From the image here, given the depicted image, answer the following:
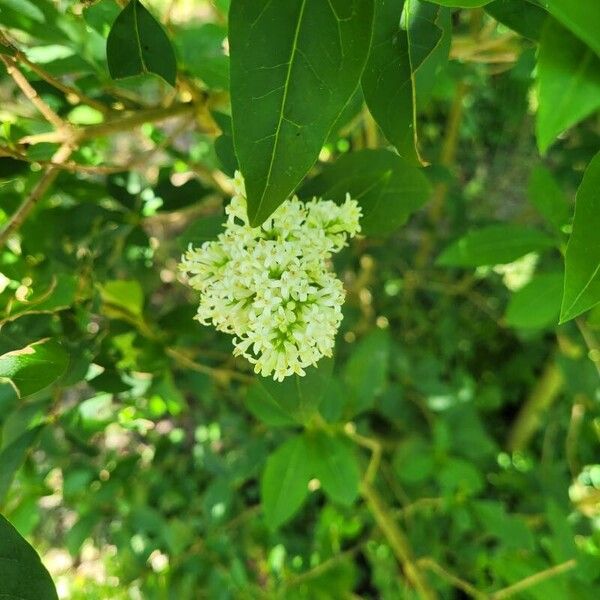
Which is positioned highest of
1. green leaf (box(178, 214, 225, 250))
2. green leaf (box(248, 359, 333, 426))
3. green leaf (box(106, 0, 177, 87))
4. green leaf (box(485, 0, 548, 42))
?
green leaf (box(485, 0, 548, 42))

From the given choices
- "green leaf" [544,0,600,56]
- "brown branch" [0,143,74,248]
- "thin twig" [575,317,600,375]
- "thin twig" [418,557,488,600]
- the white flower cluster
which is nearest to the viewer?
"green leaf" [544,0,600,56]

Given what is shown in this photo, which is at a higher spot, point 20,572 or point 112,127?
point 112,127

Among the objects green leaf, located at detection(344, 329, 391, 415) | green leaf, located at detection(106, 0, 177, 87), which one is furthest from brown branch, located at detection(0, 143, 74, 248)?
green leaf, located at detection(344, 329, 391, 415)

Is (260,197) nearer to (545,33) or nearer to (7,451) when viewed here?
(545,33)

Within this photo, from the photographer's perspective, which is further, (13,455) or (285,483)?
(285,483)

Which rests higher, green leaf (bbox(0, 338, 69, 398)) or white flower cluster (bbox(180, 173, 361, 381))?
white flower cluster (bbox(180, 173, 361, 381))

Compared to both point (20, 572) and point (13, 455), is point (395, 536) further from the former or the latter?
point (20, 572)

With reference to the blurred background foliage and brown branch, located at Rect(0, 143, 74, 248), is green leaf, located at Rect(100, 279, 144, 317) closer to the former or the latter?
the blurred background foliage

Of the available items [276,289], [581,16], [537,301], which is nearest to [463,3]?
[581,16]
